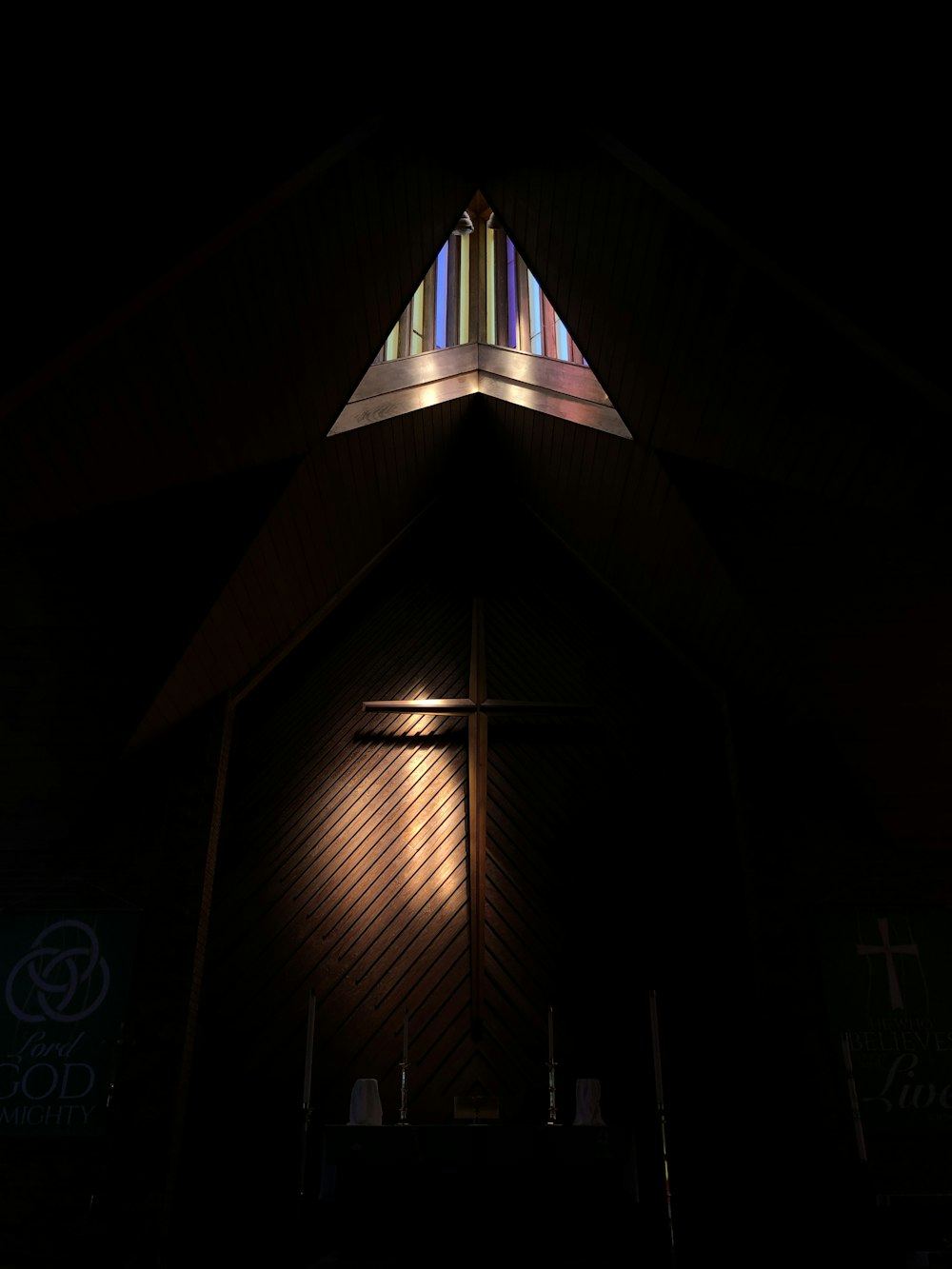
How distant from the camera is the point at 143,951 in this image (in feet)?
17.2

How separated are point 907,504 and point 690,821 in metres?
2.57

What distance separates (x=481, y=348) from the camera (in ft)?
22.0

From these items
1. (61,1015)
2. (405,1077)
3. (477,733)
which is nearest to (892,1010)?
(405,1077)

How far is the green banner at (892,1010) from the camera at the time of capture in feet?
16.3

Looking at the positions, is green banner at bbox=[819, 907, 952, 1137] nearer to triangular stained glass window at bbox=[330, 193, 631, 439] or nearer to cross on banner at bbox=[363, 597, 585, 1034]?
cross on banner at bbox=[363, 597, 585, 1034]

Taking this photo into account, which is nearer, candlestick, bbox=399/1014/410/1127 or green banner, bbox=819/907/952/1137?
candlestick, bbox=399/1014/410/1127

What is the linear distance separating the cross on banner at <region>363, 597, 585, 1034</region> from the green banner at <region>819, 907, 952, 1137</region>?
2019 millimetres

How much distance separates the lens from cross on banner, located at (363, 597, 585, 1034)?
555 centimetres

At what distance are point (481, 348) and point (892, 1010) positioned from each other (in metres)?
5.05

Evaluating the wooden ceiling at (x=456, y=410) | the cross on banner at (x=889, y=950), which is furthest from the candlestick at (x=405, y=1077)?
the cross on banner at (x=889, y=950)

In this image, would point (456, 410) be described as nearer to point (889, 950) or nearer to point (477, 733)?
point (477, 733)

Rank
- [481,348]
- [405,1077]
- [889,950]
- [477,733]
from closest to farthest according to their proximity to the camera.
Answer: [405,1077]
[889,950]
[477,733]
[481,348]

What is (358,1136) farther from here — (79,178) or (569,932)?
(79,178)

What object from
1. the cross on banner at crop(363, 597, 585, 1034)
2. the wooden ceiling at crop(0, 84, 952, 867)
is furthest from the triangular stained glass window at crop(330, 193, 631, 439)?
the cross on banner at crop(363, 597, 585, 1034)
